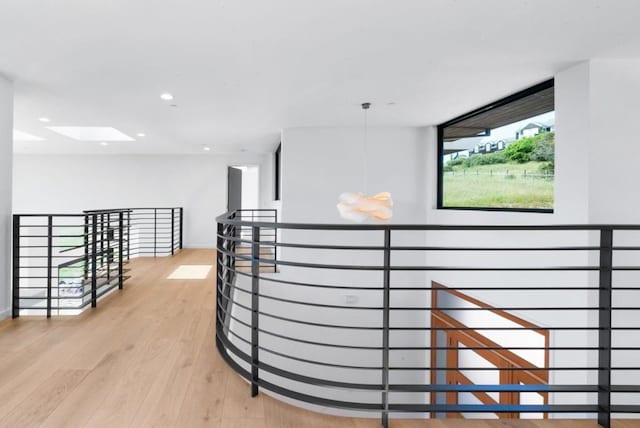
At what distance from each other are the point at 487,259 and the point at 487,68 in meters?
2.07

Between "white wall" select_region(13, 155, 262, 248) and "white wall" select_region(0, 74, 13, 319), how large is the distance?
192 inches

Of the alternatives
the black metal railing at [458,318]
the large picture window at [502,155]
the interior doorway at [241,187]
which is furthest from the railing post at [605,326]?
the interior doorway at [241,187]

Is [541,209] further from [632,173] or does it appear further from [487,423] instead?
[487,423]

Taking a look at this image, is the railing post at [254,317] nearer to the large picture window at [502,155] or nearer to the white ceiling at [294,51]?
the white ceiling at [294,51]

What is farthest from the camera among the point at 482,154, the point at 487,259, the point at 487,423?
the point at 482,154

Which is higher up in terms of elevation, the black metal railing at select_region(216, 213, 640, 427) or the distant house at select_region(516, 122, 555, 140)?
the distant house at select_region(516, 122, 555, 140)

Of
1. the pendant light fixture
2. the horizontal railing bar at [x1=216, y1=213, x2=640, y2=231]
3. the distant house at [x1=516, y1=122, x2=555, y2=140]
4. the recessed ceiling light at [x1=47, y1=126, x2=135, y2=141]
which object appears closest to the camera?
the horizontal railing bar at [x1=216, y1=213, x2=640, y2=231]

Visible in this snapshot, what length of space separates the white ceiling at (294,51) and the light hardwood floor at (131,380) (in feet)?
6.99

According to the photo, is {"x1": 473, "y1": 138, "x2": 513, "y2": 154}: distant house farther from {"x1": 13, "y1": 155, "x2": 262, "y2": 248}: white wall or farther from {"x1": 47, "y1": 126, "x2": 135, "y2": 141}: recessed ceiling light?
{"x1": 47, "y1": 126, "x2": 135, "y2": 141}: recessed ceiling light

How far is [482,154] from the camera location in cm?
427

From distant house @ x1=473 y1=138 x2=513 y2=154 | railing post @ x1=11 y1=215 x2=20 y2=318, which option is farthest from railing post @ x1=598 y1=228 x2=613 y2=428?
railing post @ x1=11 y1=215 x2=20 y2=318

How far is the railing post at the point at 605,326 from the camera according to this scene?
1.73 metres

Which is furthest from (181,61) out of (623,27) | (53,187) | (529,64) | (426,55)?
(53,187)

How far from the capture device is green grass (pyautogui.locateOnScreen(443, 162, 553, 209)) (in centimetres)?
342
